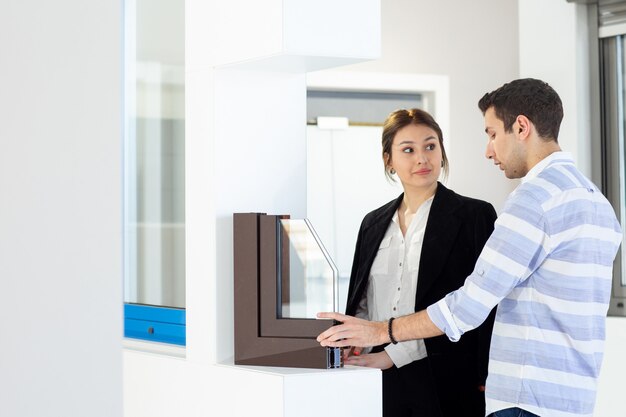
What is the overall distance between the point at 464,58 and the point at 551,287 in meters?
Answer: 3.35

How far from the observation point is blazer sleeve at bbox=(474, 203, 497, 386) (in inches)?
96.2

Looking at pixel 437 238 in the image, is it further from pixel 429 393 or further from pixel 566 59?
pixel 566 59

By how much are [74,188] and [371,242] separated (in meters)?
1.83

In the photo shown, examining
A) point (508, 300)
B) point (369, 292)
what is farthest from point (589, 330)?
point (369, 292)

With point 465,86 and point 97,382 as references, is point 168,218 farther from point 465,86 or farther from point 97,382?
point 465,86

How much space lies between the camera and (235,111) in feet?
6.91

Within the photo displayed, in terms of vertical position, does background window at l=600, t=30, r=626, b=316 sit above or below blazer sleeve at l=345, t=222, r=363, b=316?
above

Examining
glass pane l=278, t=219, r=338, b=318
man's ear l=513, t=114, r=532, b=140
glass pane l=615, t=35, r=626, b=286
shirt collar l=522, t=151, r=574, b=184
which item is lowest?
glass pane l=278, t=219, r=338, b=318

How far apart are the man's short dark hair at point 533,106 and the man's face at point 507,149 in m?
0.02

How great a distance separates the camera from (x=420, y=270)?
2471 millimetres

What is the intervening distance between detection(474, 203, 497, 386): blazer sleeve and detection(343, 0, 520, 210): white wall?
248 cm

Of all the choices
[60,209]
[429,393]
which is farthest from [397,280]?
[60,209]

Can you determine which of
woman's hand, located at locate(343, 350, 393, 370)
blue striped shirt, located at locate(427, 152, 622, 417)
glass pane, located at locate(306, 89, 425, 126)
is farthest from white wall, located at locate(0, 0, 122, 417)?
glass pane, located at locate(306, 89, 425, 126)

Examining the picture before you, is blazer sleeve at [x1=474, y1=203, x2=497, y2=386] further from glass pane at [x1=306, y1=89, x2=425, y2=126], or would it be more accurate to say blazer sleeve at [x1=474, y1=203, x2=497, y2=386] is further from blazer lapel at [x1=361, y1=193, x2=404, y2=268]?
glass pane at [x1=306, y1=89, x2=425, y2=126]
